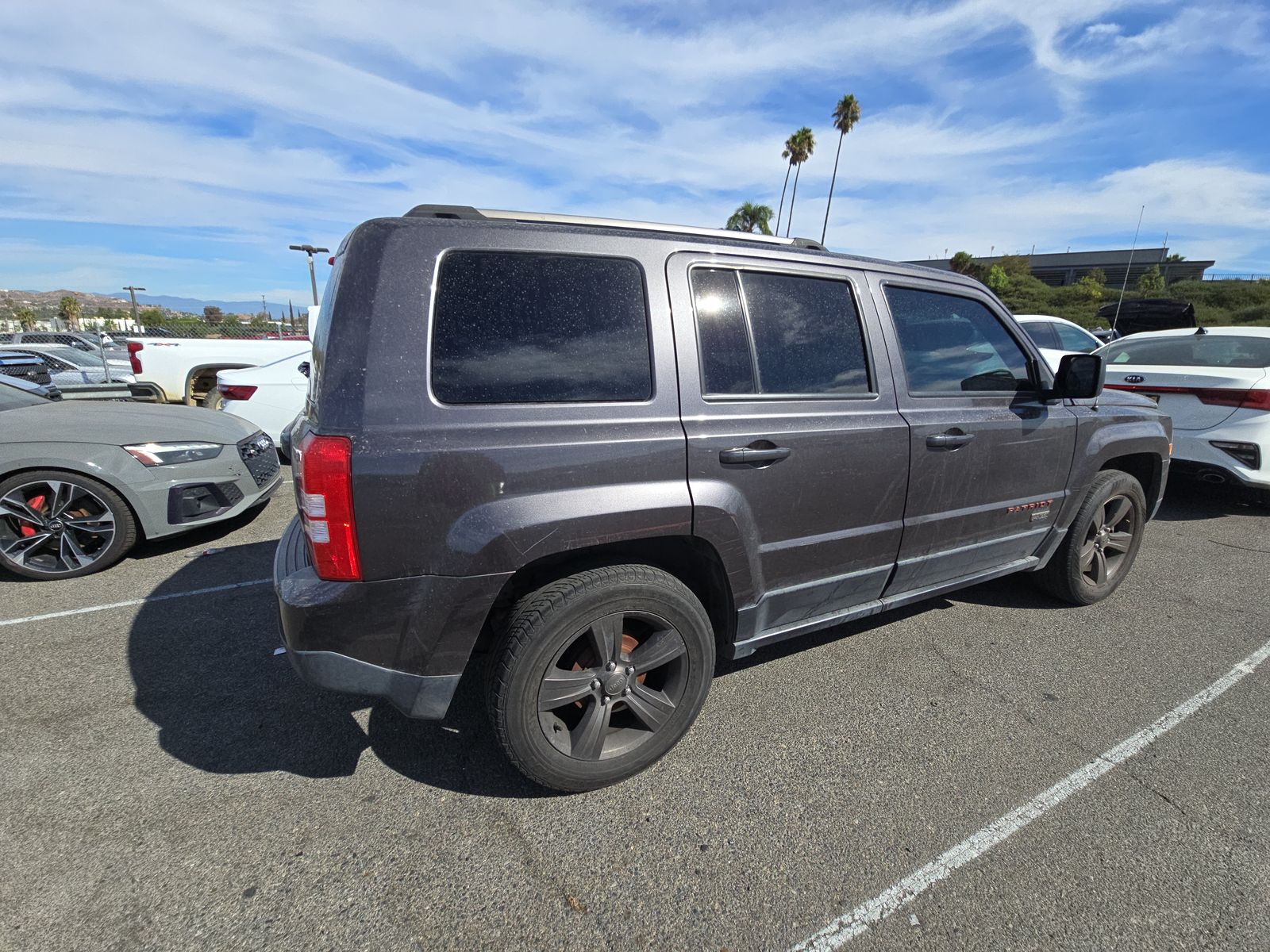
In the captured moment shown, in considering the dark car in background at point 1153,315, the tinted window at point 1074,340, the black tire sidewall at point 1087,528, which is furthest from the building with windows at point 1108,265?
the black tire sidewall at point 1087,528

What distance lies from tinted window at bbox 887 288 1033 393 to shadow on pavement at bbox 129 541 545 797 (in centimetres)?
238

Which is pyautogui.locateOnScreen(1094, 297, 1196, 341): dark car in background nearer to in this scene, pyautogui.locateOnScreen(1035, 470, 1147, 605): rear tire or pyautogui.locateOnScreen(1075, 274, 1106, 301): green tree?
pyautogui.locateOnScreen(1035, 470, 1147, 605): rear tire

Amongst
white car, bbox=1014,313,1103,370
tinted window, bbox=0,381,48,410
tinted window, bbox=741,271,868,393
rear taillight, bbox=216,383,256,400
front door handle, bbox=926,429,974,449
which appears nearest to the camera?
tinted window, bbox=741,271,868,393

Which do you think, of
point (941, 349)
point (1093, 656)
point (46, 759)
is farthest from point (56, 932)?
point (1093, 656)

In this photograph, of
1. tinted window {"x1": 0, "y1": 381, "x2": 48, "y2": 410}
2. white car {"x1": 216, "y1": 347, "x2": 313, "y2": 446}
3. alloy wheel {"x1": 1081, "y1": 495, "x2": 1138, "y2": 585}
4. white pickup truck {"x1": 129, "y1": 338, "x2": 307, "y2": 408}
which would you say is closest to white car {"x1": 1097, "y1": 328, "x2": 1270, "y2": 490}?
alloy wheel {"x1": 1081, "y1": 495, "x2": 1138, "y2": 585}

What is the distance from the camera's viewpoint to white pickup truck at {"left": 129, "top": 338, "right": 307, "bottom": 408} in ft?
25.6

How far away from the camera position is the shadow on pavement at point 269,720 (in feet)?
7.52

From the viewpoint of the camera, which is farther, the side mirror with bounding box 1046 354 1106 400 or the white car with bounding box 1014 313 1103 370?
the white car with bounding box 1014 313 1103 370

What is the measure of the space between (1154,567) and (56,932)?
584cm

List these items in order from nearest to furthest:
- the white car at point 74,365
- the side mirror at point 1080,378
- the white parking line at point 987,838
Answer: the white parking line at point 987,838 → the side mirror at point 1080,378 → the white car at point 74,365

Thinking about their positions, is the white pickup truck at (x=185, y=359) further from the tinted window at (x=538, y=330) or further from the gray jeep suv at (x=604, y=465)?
the tinted window at (x=538, y=330)

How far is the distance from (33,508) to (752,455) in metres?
4.31

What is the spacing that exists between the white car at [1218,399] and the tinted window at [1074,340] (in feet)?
9.86

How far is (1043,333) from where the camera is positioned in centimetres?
875
